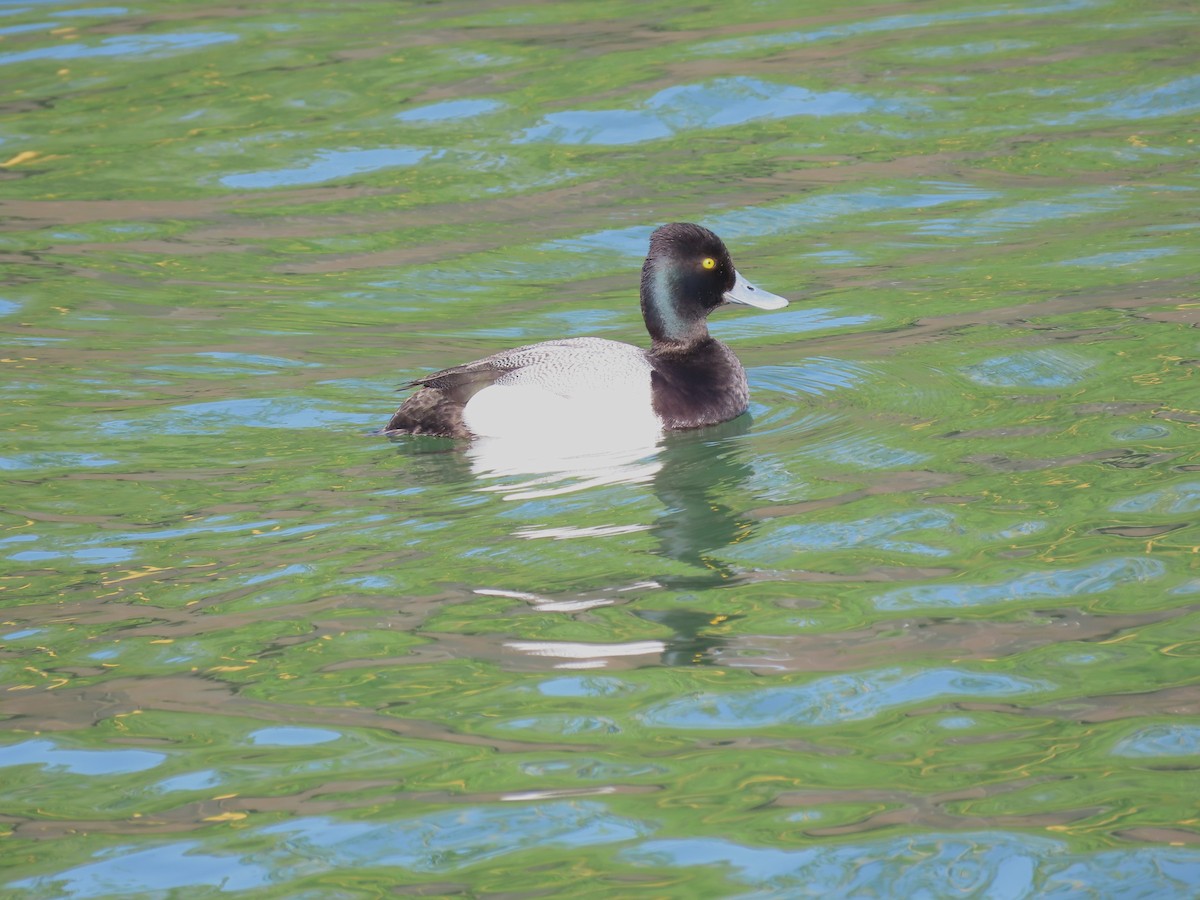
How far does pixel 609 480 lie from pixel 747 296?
205 centimetres

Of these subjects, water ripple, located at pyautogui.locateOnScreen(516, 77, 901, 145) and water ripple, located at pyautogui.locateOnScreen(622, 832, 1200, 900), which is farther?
water ripple, located at pyautogui.locateOnScreen(516, 77, 901, 145)

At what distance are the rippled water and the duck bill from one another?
44 cm

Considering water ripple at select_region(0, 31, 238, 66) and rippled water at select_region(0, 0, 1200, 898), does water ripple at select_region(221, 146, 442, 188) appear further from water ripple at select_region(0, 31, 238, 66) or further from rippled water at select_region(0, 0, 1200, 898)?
water ripple at select_region(0, 31, 238, 66)

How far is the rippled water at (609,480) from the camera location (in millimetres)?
5078

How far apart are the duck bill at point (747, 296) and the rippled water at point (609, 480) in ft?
1.43

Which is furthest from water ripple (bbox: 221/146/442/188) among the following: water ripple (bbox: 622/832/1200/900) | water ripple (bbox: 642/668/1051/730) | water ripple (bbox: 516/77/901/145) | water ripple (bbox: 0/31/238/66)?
water ripple (bbox: 622/832/1200/900)

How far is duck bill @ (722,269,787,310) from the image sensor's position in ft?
31.7

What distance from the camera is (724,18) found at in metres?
16.6

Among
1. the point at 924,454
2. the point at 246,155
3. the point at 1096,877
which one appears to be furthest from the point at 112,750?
the point at 246,155

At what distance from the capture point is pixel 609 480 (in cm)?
810

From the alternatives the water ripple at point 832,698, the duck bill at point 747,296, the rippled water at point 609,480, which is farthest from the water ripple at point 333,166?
the water ripple at point 832,698

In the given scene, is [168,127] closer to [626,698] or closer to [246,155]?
[246,155]

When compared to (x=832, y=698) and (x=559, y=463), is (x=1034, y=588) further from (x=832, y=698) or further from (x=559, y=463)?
(x=559, y=463)

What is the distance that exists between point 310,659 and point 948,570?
2.42m
